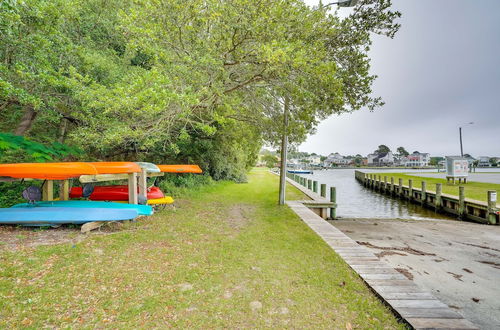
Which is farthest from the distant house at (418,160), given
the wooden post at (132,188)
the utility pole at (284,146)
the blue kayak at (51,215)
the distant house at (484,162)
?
the blue kayak at (51,215)

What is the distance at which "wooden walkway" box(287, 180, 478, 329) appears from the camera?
306 cm

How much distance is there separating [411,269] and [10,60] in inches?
567

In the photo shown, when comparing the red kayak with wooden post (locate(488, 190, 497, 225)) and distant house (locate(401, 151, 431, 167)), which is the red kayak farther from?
distant house (locate(401, 151, 431, 167))

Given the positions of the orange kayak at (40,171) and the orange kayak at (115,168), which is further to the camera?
the orange kayak at (115,168)

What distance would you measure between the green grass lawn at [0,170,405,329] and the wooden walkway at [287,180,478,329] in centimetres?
19

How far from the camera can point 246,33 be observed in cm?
671

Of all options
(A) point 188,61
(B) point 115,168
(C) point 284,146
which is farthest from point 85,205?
(C) point 284,146

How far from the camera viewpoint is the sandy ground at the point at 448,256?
446 centimetres

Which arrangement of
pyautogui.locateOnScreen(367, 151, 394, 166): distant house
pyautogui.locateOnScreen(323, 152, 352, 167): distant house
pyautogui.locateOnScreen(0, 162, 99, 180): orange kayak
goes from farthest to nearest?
pyautogui.locateOnScreen(323, 152, 352, 167): distant house < pyautogui.locateOnScreen(367, 151, 394, 166): distant house < pyautogui.locateOnScreen(0, 162, 99, 180): orange kayak

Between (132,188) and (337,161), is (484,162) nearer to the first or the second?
(337,161)

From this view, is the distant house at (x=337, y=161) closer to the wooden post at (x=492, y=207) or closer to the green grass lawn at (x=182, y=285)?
the wooden post at (x=492, y=207)

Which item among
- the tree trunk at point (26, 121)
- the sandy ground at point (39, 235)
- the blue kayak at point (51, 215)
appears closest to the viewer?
the sandy ground at point (39, 235)

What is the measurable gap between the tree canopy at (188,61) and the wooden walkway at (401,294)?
15.7ft

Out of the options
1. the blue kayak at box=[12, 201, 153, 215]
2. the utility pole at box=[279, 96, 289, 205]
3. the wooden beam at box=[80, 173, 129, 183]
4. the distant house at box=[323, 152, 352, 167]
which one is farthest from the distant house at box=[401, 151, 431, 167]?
the wooden beam at box=[80, 173, 129, 183]
